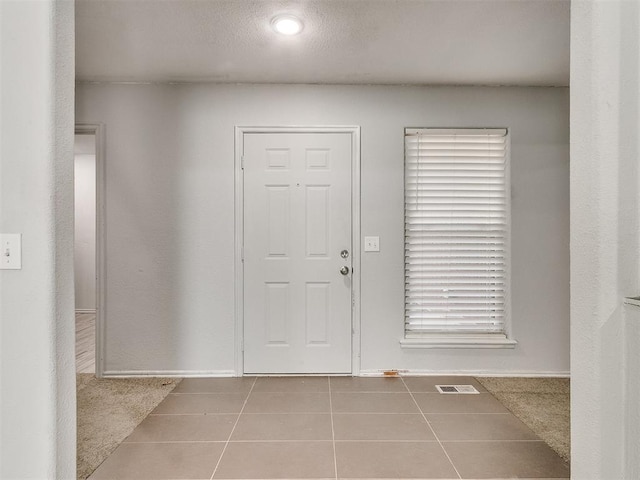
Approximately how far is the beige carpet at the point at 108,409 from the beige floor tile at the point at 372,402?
1.27 meters

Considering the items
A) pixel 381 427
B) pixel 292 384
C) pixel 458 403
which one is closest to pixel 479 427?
pixel 458 403

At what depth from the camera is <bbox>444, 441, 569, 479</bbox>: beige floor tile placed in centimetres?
197

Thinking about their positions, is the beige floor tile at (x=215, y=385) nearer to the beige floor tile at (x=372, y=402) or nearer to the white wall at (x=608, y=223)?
the beige floor tile at (x=372, y=402)

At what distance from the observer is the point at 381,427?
2426mm

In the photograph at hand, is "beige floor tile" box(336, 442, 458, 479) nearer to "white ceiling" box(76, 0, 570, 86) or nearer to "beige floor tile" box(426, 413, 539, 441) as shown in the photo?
"beige floor tile" box(426, 413, 539, 441)

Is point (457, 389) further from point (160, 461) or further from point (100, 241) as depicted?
point (100, 241)

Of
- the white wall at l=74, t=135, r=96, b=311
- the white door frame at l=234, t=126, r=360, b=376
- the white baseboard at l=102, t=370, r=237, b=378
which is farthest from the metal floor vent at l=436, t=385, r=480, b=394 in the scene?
the white wall at l=74, t=135, r=96, b=311

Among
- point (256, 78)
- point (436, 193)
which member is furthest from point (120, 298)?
point (436, 193)

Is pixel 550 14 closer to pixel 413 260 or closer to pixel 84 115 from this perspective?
pixel 413 260

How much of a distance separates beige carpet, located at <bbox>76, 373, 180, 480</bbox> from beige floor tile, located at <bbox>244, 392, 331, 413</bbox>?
2.25ft

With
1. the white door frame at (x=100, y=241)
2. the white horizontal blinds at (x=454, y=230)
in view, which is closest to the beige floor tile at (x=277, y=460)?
the white horizontal blinds at (x=454, y=230)

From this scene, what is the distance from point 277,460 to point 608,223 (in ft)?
5.99

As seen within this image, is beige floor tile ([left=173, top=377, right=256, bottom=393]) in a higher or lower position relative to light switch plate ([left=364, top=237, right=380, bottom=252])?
lower

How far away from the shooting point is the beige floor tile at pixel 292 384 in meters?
3.02
